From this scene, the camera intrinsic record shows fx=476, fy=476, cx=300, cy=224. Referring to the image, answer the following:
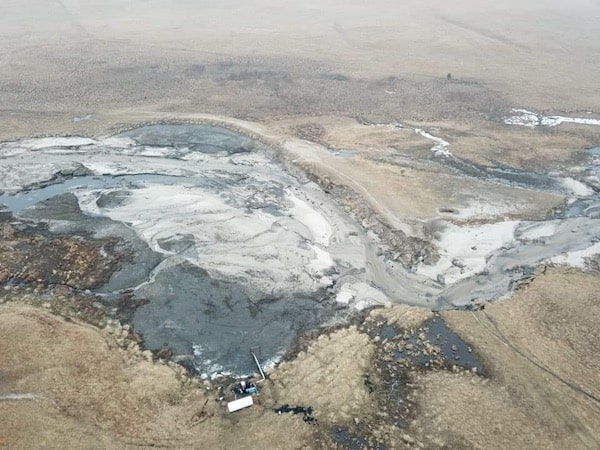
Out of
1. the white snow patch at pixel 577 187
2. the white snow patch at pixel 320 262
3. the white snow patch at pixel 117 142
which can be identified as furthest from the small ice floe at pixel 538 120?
the white snow patch at pixel 117 142

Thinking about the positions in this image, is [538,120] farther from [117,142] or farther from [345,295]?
[117,142]

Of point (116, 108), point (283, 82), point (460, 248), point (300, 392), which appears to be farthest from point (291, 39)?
point (300, 392)

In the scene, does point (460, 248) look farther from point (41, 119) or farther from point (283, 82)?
point (41, 119)

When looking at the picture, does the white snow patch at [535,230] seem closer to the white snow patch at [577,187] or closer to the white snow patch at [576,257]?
the white snow patch at [576,257]

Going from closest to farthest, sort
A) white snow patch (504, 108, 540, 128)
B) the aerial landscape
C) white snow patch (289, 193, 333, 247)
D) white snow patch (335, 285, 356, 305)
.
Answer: the aerial landscape
white snow patch (335, 285, 356, 305)
white snow patch (289, 193, 333, 247)
white snow patch (504, 108, 540, 128)

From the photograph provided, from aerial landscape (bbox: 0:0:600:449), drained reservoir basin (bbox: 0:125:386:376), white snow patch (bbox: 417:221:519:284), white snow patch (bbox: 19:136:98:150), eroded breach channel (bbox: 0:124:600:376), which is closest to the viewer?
aerial landscape (bbox: 0:0:600:449)

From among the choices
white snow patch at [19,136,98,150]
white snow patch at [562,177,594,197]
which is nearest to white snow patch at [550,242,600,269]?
white snow patch at [562,177,594,197]

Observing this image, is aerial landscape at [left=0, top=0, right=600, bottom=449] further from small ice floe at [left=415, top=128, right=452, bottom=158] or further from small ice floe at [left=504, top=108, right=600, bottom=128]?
small ice floe at [left=504, top=108, right=600, bottom=128]
